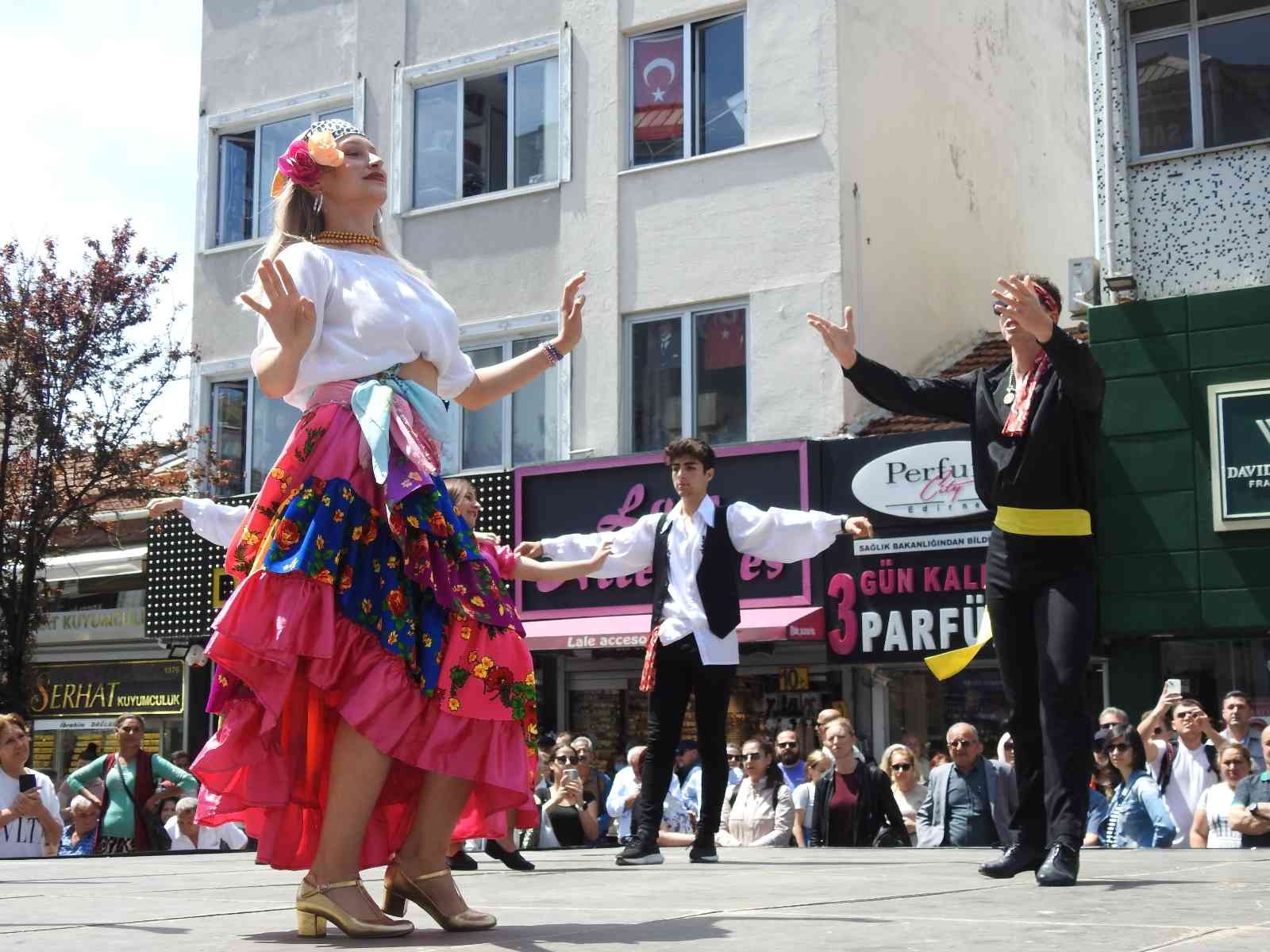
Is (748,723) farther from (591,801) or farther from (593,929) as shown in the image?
(593,929)

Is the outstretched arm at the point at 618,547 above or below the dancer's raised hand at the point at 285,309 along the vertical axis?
below

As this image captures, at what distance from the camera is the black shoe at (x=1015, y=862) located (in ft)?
17.6

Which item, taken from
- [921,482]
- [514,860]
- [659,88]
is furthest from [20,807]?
[659,88]

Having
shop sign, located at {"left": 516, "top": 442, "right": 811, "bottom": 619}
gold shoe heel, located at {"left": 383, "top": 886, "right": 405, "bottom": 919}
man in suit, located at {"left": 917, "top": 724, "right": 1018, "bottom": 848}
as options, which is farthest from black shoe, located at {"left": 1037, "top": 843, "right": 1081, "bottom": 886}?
shop sign, located at {"left": 516, "top": 442, "right": 811, "bottom": 619}

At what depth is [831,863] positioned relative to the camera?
6742 mm

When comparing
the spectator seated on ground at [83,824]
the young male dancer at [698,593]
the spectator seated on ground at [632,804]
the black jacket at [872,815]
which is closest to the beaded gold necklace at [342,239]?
the young male dancer at [698,593]

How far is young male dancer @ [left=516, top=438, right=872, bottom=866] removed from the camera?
788cm

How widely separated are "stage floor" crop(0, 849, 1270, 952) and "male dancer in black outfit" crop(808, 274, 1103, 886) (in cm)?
29

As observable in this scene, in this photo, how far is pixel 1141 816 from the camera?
1013 cm

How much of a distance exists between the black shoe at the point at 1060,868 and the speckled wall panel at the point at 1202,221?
12.0 meters

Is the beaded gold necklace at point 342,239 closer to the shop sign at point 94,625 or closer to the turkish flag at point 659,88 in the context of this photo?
the turkish flag at point 659,88

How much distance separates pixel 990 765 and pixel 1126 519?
20.4 feet

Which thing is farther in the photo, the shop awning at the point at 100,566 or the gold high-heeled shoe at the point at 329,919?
the shop awning at the point at 100,566

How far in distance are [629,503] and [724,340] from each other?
82.8 inches
